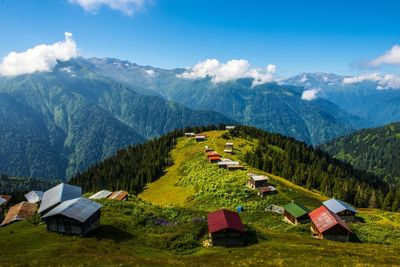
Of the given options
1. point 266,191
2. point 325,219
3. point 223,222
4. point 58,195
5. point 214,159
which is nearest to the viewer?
point 223,222

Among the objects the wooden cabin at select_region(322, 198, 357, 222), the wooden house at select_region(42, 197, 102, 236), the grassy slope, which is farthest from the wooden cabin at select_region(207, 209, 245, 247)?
the wooden cabin at select_region(322, 198, 357, 222)

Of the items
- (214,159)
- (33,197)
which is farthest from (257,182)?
(33,197)

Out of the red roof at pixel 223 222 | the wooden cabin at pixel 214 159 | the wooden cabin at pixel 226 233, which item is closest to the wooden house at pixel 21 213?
the red roof at pixel 223 222

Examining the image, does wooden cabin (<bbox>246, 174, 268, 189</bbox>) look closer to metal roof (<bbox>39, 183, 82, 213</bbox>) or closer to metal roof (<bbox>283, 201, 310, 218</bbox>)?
metal roof (<bbox>283, 201, 310, 218</bbox>)

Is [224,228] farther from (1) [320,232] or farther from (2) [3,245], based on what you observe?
(2) [3,245]

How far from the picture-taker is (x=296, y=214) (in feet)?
288

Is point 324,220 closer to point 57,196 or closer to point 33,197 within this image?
point 57,196

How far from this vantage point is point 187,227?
62.3 m

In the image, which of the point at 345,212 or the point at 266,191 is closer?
the point at 345,212

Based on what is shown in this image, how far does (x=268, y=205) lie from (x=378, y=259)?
53912 millimetres

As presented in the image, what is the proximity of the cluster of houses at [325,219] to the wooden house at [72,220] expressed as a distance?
151 feet

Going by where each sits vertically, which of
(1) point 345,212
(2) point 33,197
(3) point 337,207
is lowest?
(2) point 33,197

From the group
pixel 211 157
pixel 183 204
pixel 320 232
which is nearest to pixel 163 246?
pixel 320 232

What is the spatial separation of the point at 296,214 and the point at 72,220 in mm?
54611
